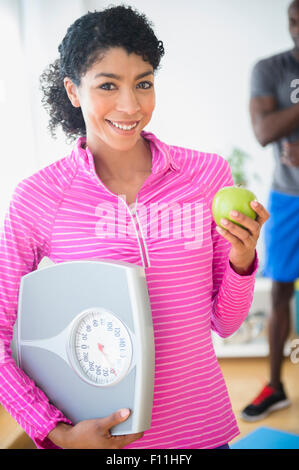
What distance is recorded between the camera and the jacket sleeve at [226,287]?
2.47ft

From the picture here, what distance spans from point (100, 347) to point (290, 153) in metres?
0.85

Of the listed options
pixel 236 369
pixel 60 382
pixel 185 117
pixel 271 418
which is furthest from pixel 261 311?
pixel 60 382

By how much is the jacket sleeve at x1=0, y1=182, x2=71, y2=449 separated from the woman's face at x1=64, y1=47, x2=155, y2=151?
0.14m

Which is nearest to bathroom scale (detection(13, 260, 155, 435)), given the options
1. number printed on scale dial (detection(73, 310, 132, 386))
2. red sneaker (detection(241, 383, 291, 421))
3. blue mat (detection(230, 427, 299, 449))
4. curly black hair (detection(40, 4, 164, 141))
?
number printed on scale dial (detection(73, 310, 132, 386))

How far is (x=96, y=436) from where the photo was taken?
2.17 ft

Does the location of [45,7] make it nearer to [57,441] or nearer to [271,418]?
[57,441]

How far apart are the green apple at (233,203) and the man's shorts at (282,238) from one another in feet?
3.08

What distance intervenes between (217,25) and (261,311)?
1593 millimetres

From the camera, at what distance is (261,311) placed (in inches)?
89.7

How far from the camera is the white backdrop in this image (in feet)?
2.51

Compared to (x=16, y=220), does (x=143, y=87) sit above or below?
above

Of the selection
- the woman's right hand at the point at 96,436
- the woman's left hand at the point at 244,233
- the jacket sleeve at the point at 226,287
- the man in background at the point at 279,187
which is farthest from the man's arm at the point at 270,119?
the woman's right hand at the point at 96,436

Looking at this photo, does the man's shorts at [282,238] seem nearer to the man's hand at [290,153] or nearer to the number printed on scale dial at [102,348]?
the man's hand at [290,153]

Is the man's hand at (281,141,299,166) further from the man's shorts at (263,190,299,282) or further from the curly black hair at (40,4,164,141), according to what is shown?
the curly black hair at (40,4,164,141)
